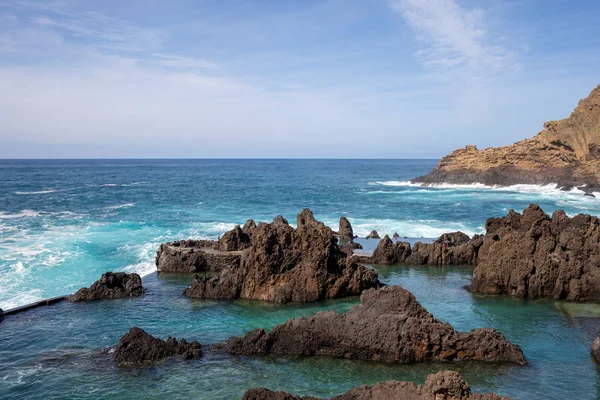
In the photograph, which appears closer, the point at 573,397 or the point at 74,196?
the point at 573,397

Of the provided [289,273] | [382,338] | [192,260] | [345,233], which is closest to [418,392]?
[382,338]

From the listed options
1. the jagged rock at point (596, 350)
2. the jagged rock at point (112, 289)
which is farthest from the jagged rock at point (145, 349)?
the jagged rock at point (596, 350)

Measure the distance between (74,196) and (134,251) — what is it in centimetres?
4751

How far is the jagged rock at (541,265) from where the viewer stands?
26516mm

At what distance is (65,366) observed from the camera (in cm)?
1783

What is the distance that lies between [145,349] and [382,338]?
8.44m

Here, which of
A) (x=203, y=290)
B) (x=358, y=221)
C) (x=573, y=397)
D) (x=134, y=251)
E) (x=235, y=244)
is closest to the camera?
(x=573, y=397)

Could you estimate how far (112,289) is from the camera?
2705 centimetres

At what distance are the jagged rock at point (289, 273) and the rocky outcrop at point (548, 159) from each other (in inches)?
2754

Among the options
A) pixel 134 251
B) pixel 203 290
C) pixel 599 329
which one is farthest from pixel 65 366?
pixel 134 251

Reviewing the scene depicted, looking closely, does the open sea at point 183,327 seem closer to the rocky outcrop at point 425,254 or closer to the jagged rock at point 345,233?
the rocky outcrop at point 425,254

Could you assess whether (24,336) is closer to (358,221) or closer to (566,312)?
(566,312)

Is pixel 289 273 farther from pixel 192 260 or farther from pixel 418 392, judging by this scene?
pixel 418 392

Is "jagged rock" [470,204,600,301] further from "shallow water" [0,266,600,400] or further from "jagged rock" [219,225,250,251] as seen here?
"jagged rock" [219,225,250,251]
